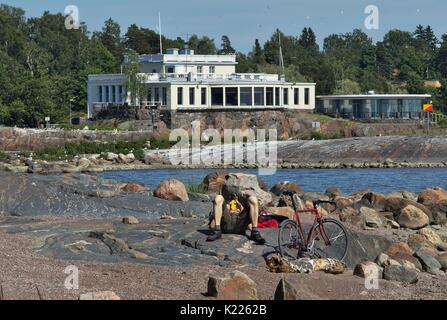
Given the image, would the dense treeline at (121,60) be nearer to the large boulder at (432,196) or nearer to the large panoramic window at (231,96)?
the large panoramic window at (231,96)

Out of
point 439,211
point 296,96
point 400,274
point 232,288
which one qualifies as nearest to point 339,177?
point 439,211

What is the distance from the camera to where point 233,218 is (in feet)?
68.1

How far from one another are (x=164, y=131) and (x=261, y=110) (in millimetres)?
8491

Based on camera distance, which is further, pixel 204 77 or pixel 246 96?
pixel 204 77

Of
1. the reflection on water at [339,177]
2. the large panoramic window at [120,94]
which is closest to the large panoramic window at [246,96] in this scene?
the large panoramic window at [120,94]

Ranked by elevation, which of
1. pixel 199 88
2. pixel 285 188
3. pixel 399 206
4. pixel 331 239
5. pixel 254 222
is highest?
pixel 199 88

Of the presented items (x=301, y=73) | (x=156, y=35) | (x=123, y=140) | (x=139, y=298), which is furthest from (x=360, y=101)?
(x=139, y=298)

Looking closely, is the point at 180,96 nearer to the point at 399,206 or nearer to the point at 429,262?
the point at 399,206

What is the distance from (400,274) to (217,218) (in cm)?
362

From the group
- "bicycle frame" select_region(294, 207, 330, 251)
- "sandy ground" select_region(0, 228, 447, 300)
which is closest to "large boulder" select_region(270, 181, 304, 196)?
"bicycle frame" select_region(294, 207, 330, 251)

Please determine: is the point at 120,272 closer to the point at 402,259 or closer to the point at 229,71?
the point at 402,259

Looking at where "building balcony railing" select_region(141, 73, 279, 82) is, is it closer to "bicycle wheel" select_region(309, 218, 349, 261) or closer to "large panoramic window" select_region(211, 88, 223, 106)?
"large panoramic window" select_region(211, 88, 223, 106)
